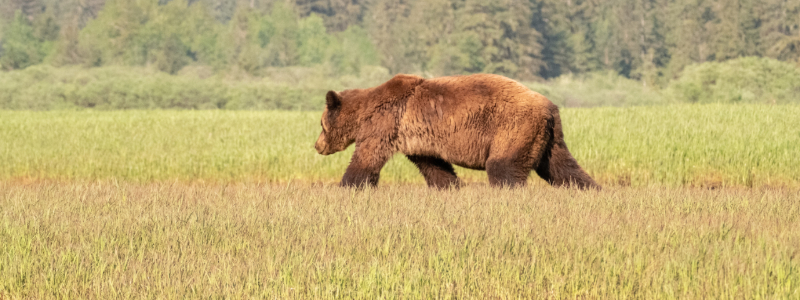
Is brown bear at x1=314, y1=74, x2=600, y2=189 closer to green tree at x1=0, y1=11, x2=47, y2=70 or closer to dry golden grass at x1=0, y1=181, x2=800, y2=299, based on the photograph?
dry golden grass at x1=0, y1=181, x2=800, y2=299

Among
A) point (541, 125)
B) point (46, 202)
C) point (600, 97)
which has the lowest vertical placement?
point (600, 97)

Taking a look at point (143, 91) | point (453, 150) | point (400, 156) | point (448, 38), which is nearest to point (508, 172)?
point (453, 150)

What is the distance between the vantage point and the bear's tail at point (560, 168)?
755 cm

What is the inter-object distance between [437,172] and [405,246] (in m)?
3.20

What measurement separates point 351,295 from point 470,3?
60.8 metres

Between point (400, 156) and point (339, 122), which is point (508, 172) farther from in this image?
point (400, 156)

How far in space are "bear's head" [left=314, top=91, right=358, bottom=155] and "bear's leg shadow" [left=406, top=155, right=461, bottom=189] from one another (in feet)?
2.26

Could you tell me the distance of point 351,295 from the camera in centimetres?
407

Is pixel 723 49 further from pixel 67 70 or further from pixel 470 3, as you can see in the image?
pixel 67 70

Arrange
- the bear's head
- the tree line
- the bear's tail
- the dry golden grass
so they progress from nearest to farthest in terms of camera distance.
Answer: the dry golden grass < the bear's tail < the bear's head < the tree line

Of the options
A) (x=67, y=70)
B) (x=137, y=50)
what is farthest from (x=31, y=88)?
(x=137, y=50)

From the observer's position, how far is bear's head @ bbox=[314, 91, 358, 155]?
796 centimetres

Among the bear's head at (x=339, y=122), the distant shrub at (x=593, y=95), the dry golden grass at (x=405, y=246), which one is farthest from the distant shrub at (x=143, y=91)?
the dry golden grass at (x=405, y=246)

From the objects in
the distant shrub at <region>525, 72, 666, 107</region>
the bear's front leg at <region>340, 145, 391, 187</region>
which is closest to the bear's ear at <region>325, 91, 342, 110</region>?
the bear's front leg at <region>340, 145, 391, 187</region>
